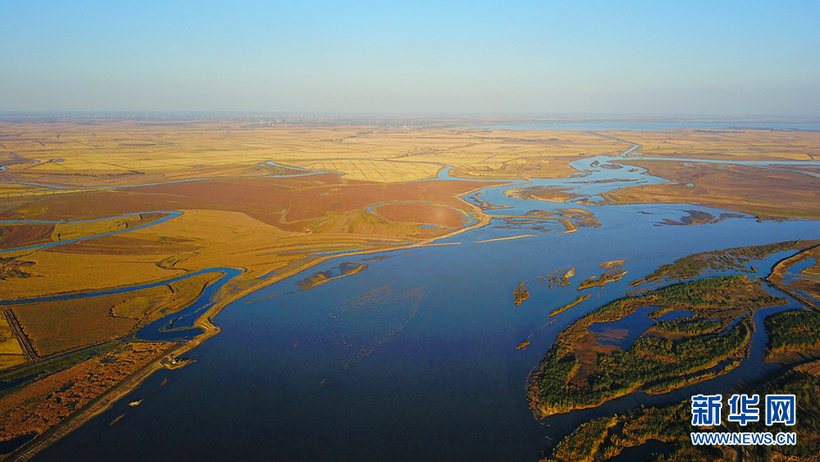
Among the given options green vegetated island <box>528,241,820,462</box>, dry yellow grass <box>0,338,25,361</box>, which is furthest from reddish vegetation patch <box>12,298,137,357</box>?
green vegetated island <box>528,241,820,462</box>

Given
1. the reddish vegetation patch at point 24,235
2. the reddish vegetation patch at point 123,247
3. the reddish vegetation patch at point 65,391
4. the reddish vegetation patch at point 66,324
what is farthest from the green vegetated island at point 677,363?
the reddish vegetation patch at point 24,235

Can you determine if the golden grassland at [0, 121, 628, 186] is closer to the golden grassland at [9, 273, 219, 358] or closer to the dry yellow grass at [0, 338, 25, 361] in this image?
the golden grassland at [9, 273, 219, 358]

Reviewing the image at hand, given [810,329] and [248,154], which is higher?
[248,154]

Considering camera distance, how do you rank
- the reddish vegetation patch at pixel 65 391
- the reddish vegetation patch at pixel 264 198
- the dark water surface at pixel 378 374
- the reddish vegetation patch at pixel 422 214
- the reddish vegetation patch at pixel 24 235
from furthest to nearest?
the reddish vegetation patch at pixel 264 198, the reddish vegetation patch at pixel 422 214, the reddish vegetation patch at pixel 24 235, the reddish vegetation patch at pixel 65 391, the dark water surface at pixel 378 374

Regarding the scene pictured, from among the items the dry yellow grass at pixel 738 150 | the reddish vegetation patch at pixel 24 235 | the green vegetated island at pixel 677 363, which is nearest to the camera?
the green vegetated island at pixel 677 363

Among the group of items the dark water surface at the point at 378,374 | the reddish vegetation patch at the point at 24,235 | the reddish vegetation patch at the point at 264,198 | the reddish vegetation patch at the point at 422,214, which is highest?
the reddish vegetation patch at the point at 264,198

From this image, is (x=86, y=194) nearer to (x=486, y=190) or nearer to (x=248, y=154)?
(x=248, y=154)

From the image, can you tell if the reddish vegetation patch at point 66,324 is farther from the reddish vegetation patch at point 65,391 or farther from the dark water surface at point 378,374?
the dark water surface at point 378,374

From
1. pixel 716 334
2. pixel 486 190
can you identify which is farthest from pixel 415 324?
pixel 486 190
